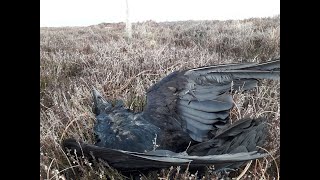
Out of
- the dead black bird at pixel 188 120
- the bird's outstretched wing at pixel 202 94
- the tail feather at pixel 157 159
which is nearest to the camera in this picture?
the tail feather at pixel 157 159

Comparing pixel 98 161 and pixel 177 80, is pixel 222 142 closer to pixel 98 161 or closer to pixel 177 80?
pixel 177 80

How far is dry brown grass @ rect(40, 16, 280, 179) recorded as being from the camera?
2.87 m

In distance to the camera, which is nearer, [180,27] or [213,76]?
[213,76]

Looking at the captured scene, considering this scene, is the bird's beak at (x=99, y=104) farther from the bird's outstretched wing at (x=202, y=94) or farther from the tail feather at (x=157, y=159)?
the tail feather at (x=157, y=159)

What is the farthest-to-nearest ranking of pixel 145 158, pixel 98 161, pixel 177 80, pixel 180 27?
1. pixel 180 27
2. pixel 177 80
3. pixel 98 161
4. pixel 145 158

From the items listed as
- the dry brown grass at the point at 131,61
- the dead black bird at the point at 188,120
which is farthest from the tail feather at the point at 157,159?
the dry brown grass at the point at 131,61

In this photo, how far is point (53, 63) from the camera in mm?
2998

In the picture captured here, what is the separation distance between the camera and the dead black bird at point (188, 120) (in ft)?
8.81

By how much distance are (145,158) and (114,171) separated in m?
0.24

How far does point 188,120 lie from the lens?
282 centimetres

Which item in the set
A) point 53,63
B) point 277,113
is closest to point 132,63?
point 53,63

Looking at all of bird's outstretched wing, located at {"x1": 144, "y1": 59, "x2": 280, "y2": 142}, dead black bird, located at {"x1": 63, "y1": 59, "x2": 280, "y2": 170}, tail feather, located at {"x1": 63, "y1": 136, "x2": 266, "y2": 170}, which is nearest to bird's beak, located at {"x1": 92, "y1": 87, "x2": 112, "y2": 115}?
dead black bird, located at {"x1": 63, "y1": 59, "x2": 280, "y2": 170}

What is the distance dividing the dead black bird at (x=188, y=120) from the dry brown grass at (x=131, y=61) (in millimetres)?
78

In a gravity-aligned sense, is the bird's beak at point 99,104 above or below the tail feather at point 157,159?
above
